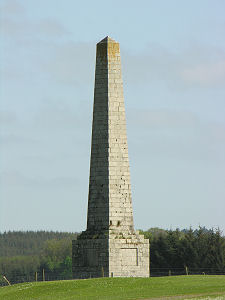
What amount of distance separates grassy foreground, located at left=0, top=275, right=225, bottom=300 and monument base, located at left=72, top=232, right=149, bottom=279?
4.89 meters

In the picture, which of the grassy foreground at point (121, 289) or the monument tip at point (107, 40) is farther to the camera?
the monument tip at point (107, 40)

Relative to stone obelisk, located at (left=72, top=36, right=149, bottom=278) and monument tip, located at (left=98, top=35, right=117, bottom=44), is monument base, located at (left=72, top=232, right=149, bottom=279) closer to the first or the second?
stone obelisk, located at (left=72, top=36, right=149, bottom=278)

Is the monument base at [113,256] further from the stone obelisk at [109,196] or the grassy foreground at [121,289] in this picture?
the grassy foreground at [121,289]

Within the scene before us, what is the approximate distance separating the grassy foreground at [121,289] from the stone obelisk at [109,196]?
5327 millimetres

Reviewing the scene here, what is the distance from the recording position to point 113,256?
54500mm

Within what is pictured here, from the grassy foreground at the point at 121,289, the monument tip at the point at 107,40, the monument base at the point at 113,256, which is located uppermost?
the monument tip at the point at 107,40

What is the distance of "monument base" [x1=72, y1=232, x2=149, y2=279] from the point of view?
5444cm

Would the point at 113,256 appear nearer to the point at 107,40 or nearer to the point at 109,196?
the point at 109,196

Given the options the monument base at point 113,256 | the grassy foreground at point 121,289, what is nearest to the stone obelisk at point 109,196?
the monument base at point 113,256

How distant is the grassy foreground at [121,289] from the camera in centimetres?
4238

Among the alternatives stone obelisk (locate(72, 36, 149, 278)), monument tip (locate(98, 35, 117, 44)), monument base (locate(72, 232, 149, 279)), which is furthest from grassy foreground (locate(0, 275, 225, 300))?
monument tip (locate(98, 35, 117, 44))

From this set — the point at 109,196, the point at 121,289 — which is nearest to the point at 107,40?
the point at 109,196

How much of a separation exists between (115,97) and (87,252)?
984 centimetres

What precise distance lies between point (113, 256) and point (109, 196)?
366cm
